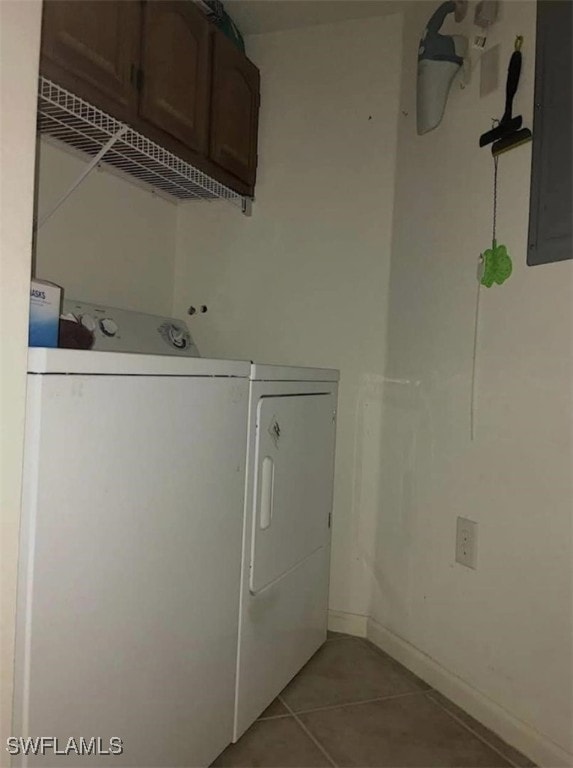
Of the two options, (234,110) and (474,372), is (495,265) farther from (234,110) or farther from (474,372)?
(234,110)

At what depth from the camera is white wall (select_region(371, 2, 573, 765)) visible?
1.30 m

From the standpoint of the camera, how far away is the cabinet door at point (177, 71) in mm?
1599

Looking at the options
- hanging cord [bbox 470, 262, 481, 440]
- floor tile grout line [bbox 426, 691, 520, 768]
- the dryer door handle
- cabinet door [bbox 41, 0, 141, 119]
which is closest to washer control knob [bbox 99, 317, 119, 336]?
cabinet door [bbox 41, 0, 141, 119]

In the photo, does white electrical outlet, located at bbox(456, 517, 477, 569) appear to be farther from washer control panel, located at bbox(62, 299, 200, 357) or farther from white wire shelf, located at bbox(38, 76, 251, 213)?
white wire shelf, located at bbox(38, 76, 251, 213)

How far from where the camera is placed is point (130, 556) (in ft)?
3.27

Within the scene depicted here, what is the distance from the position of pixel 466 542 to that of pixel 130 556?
94cm

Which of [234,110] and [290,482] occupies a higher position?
[234,110]

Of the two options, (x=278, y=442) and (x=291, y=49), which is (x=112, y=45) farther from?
(x=278, y=442)

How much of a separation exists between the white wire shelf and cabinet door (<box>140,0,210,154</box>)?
81mm

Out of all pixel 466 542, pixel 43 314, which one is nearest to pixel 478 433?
pixel 466 542

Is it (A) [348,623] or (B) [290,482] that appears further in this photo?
(A) [348,623]

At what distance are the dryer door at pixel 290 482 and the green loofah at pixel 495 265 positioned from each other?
576 millimetres

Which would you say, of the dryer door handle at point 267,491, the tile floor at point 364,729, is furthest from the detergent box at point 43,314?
the tile floor at point 364,729

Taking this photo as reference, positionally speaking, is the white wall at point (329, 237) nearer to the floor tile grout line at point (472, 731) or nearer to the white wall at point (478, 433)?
the white wall at point (478, 433)
